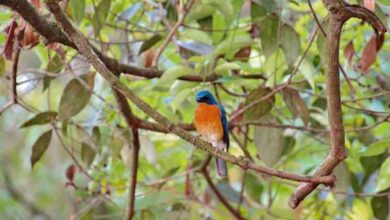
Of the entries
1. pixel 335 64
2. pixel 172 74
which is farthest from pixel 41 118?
pixel 335 64

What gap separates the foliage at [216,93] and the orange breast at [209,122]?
6cm

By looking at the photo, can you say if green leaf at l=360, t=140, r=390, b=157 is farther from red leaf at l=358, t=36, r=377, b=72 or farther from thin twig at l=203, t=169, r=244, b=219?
thin twig at l=203, t=169, r=244, b=219

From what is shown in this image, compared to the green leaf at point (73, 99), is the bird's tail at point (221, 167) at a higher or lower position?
lower

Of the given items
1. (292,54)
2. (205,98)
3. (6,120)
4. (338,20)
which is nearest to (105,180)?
(205,98)

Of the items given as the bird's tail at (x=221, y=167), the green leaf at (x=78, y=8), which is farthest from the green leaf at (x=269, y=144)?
the green leaf at (x=78, y=8)

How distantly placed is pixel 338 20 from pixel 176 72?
2.25 feet

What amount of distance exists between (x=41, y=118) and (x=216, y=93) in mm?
446

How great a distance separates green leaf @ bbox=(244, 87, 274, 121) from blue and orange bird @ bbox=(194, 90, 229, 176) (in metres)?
0.07

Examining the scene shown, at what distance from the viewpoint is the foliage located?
162 centimetres

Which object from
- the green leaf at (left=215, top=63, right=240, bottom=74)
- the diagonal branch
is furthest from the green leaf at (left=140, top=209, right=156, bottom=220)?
the diagonal branch

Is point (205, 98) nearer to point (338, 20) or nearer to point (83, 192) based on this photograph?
point (83, 192)

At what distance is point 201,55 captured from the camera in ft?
5.79

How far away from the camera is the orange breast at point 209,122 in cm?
164

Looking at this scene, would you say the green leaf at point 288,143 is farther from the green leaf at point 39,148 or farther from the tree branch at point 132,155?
the green leaf at point 39,148
